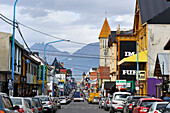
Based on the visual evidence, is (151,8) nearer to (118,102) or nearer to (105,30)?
(118,102)

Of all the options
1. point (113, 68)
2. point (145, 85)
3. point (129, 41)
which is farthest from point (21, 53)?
point (113, 68)

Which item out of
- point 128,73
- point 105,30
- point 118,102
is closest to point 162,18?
point 128,73

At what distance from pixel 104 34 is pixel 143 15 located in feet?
235

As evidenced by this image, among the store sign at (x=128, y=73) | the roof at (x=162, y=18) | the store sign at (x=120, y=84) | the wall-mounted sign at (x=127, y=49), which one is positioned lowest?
the store sign at (x=120, y=84)

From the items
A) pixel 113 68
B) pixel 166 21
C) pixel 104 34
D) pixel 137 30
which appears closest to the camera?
pixel 166 21

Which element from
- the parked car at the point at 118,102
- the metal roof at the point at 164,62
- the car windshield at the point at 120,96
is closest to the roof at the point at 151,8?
the metal roof at the point at 164,62

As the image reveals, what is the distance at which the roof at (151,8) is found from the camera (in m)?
53.8

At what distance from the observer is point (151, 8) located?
54.8m

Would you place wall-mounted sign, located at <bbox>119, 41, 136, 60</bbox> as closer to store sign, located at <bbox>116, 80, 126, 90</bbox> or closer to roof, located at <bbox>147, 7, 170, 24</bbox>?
store sign, located at <bbox>116, 80, 126, 90</bbox>

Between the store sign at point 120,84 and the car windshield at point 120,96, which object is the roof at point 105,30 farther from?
the car windshield at point 120,96

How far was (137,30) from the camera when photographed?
195 ft

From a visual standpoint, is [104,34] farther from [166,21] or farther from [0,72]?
[0,72]

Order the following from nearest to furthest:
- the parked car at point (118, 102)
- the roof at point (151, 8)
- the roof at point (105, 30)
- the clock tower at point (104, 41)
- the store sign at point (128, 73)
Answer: the parked car at point (118, 102) < the roof at point (151, 8) < the store sign at point (128, 73) < the clock tower at point (104, 41) < the roof at point (105, 30)

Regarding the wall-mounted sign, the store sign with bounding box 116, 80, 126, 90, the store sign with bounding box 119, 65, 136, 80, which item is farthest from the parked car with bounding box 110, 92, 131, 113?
the wall-mounted sign
